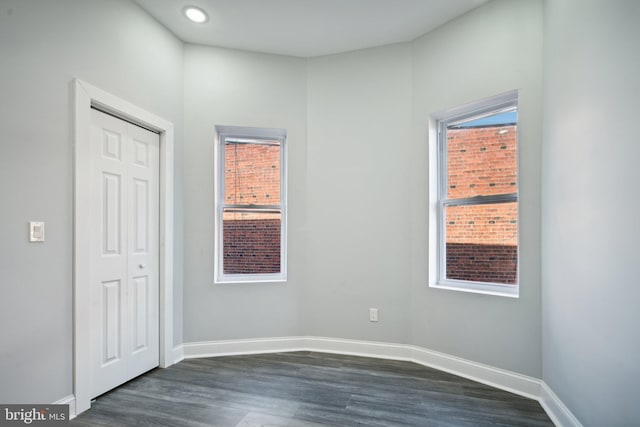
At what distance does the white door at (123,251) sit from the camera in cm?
248

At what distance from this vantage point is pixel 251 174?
3641 mm

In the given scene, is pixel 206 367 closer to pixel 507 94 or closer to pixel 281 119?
pixel 281 119

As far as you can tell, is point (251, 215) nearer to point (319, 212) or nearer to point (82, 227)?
point (319, 212)

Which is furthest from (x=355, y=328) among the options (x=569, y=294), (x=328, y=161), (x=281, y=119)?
(x=281, y=119)

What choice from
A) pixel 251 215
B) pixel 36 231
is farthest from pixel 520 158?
pixel 36 231

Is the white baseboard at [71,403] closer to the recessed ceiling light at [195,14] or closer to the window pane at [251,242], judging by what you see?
the window pane at [251,242]

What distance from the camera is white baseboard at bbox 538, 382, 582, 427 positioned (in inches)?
79.5

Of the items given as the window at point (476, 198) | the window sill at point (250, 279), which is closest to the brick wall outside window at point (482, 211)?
the window at point (476, 198)

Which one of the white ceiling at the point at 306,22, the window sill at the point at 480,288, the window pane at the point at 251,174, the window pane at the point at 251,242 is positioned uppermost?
the white ceiling at the point at 306,22

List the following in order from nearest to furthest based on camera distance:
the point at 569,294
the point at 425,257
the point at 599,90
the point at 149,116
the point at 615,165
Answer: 1. the point at 615,165
2. the point at 599,90
3. the point at 569,294
4. the point at 149,116
5. the point at 425,257

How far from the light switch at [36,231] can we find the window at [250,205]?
1.58 metres

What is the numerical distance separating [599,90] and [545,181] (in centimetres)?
79

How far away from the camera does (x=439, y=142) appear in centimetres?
327

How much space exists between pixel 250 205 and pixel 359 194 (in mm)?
1095
